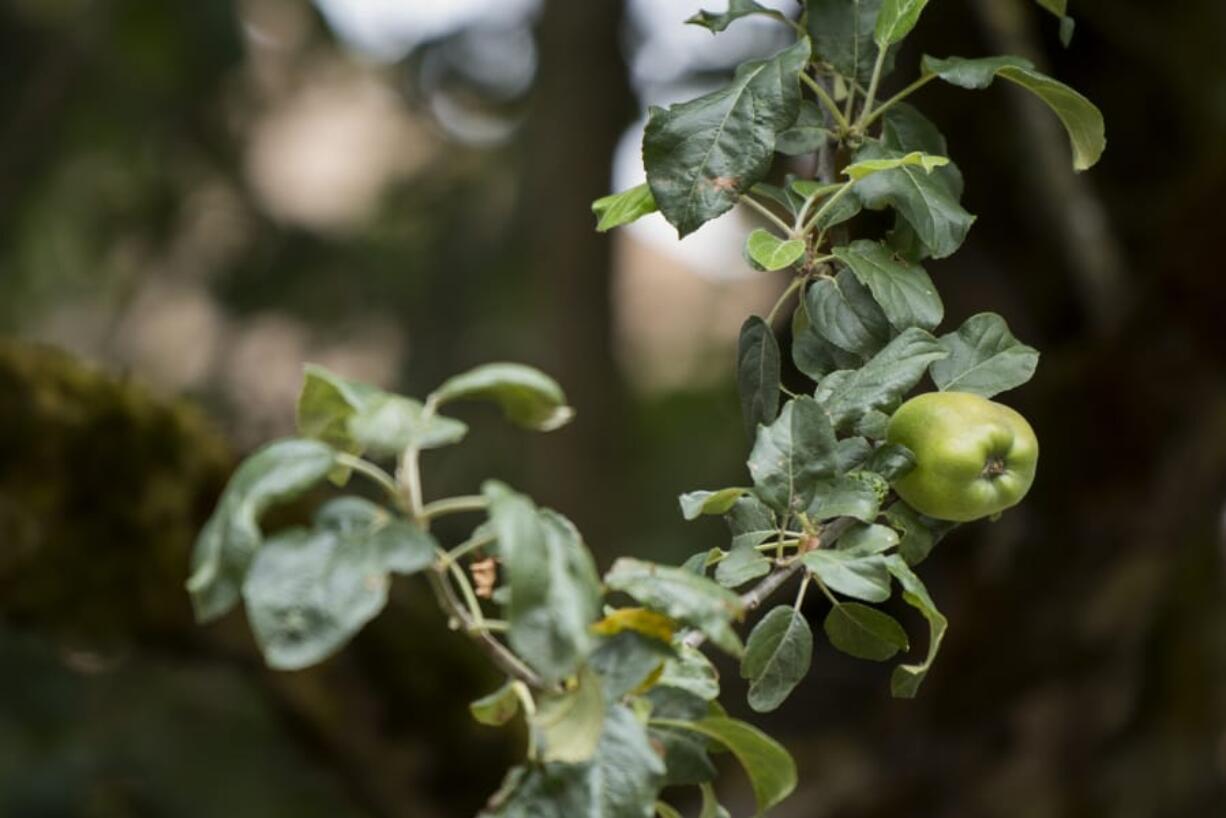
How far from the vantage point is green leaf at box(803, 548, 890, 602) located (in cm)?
46

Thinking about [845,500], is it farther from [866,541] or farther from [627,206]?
[627,206]

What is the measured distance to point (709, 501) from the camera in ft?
1.66

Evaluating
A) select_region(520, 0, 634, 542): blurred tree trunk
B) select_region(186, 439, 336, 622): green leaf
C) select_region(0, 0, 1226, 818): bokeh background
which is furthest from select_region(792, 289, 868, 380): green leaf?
select_region(520, 0, 634, 542): blurred tree trunk

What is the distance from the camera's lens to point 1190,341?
1.64 meters

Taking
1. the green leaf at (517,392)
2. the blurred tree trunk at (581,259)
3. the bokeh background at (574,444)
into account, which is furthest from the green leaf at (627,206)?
the blurred tree trunk at (581,259)

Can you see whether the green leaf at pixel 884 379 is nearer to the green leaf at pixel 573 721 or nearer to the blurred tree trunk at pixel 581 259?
the green leaf at pixel 573 721

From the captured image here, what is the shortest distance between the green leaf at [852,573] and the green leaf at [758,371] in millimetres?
95

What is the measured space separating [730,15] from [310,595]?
0.33 metres

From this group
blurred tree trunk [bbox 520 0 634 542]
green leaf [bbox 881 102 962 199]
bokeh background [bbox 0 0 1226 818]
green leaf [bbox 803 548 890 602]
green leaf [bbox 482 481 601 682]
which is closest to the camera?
green leaf [bbox 482 481 601 682]

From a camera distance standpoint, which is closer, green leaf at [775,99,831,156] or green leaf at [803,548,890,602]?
green leaf at [803,548,890,602]

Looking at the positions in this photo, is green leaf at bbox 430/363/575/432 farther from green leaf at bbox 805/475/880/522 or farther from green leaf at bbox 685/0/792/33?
green leaf at bbox 685/0/792/33

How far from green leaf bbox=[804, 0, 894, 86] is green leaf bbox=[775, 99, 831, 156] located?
0.02 meters

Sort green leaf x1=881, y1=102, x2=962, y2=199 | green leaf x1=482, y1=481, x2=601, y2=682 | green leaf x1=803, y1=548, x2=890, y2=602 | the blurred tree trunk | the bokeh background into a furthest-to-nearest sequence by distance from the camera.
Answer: the blurred tree trunk < the bokeh background < green leaf x1=881, y1=102, x2=962, y2=199 < green leaf x1=803, y1=548, x2=890, y2=602 < green leaf x1=482, y1=481, x2=601, y2=682

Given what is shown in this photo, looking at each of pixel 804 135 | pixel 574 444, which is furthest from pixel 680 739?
pixel 574 444
